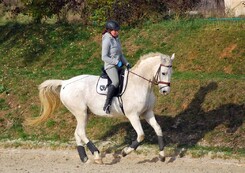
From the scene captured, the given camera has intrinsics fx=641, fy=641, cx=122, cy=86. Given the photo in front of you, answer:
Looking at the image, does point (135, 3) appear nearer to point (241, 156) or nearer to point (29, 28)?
point (29, 28)

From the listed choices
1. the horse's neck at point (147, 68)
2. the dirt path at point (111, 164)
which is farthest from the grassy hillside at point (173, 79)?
the horse's neck at point (147, 68)

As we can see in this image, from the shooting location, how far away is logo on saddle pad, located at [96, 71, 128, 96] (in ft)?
44.7

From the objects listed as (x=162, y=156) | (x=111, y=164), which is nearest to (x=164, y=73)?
(x=162, y=156)

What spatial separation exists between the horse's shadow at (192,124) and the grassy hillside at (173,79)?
24mm

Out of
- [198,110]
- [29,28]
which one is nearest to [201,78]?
[198,110]

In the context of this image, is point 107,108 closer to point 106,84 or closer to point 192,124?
point 106,84

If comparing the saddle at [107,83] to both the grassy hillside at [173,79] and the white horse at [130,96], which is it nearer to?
the white horse at [130,96]

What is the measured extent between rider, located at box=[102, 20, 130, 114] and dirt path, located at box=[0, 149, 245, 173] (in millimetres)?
1224

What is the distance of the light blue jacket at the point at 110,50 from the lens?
13453mm

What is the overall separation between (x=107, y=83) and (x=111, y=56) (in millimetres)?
583

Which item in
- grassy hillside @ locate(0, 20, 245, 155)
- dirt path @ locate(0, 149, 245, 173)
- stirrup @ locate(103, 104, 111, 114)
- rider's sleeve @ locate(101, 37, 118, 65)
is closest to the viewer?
dirt path @ locate(0, 149, 245, 173)

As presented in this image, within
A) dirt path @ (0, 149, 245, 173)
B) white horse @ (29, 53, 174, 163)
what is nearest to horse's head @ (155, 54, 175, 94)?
white horse @ (29, 53, 174, 163)

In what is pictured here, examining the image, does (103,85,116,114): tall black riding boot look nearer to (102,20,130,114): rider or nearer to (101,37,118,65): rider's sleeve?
(102,20,130,114): rider

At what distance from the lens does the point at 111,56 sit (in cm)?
1361
